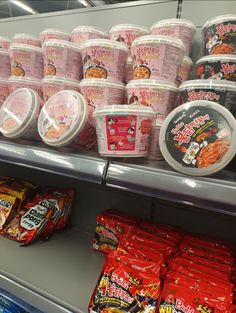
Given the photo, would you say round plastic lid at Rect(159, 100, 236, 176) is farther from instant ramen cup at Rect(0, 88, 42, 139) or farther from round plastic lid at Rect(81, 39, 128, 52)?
instant ramen cup at Rect(0, 88, 42, 139)

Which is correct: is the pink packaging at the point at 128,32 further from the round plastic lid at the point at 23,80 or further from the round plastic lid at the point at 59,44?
the round plastic lid at the point at 23,80

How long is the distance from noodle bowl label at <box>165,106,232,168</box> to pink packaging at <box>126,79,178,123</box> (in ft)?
0.52

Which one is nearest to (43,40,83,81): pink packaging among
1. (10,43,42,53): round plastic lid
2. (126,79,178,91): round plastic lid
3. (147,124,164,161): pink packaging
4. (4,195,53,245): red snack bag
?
(10,43,42,53): round plastic lid

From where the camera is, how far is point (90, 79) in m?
0.89

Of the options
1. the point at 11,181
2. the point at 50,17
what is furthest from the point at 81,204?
the point at 50,17

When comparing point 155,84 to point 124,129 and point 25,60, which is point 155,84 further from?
point 25,60

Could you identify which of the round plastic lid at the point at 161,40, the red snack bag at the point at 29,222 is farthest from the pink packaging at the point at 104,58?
the red snack bag at the point at 29,222

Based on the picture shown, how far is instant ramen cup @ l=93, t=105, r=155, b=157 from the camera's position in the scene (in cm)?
72

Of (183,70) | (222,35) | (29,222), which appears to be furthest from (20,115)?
(222,35)

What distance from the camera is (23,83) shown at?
3.49 feet

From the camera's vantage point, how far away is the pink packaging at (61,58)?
972 millimetres

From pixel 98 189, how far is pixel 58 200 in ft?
0.64

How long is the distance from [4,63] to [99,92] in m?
0.57

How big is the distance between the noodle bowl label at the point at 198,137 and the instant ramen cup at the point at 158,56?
9.0 inches
